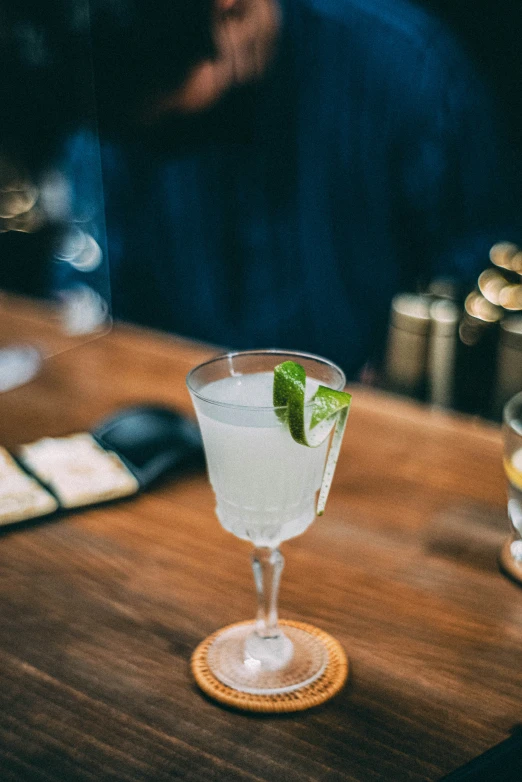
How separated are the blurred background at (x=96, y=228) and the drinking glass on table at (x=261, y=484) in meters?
0.83

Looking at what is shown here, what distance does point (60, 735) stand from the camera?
0.72m

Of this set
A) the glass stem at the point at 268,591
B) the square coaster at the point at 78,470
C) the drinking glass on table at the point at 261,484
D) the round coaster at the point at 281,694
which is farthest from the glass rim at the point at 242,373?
the square coaster at the point at 78,470

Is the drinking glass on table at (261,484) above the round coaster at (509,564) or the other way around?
above

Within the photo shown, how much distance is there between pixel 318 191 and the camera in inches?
81.6

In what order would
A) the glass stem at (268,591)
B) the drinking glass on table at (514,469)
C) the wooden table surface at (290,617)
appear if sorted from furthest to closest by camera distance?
the drinking glass on table at (514,469)
the glass stem at (268,591)
the wooden table surface at (290,617)

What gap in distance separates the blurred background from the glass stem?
2.84 ft

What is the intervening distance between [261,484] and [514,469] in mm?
372

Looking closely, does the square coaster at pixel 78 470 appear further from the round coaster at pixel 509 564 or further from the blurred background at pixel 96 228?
the blurred background at pixel 96 228

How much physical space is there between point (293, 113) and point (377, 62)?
0.26m

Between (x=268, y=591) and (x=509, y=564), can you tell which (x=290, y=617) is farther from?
(x=509, y=564)

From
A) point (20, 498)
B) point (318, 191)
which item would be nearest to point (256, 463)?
point (20, 498)

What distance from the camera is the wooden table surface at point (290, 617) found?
0.70m

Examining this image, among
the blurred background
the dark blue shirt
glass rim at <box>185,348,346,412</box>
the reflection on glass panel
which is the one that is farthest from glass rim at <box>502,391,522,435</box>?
the reflection on glass panel

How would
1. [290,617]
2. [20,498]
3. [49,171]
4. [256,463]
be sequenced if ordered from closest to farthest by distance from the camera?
[256,463], [290,617], [20,498], [49,171]
